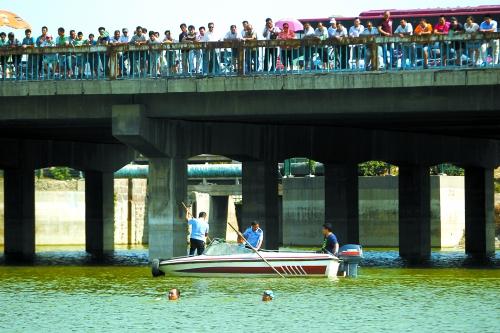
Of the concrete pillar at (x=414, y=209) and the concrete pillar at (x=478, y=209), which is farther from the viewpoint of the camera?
the concrete pillar at (x=478, y=209)

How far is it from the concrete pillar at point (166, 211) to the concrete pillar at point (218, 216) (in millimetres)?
44099

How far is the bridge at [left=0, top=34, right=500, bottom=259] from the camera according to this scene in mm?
48000

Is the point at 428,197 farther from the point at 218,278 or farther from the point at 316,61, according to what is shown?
the point at 218,278

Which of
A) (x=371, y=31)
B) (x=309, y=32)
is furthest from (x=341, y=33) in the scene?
(x=309, y=32)

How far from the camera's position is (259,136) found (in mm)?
58062

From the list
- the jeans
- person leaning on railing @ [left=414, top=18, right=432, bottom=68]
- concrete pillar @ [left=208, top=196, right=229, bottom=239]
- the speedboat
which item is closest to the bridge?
person leaning on railing @ [left=414, top=18, right=432, bottom=68]

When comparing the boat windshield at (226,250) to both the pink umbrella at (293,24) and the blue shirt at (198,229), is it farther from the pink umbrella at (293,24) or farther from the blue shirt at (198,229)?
the pink umbrella at (293,24)

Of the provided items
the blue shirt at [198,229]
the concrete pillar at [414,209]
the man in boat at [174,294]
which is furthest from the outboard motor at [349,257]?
the concrete pillar at [414,209]

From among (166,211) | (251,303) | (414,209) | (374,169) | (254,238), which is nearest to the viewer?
(251,303)

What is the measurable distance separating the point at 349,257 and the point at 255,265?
2.97m

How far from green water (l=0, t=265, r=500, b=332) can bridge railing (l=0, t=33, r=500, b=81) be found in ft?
24.2

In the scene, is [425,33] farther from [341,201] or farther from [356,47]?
[341,201]

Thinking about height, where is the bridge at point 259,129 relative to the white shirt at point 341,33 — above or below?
below

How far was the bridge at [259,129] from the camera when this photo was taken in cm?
4800
